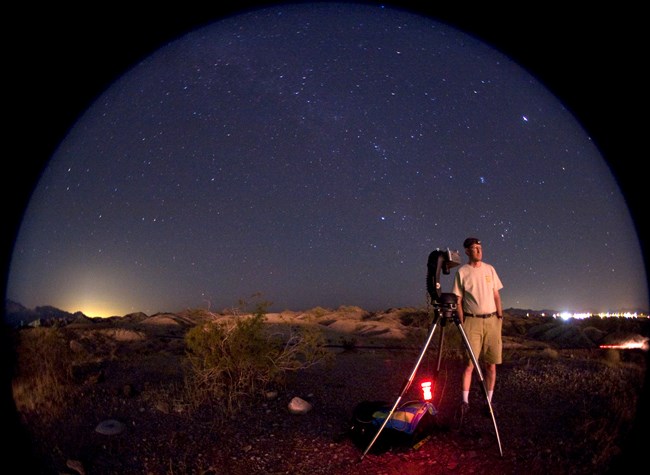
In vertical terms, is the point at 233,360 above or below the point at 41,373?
above

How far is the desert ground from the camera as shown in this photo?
4559mm

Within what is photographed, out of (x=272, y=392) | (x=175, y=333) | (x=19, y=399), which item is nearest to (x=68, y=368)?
(x=19, y=399)

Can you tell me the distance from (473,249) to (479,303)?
707 millimetres

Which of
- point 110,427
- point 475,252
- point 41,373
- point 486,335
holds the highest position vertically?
point 475,252

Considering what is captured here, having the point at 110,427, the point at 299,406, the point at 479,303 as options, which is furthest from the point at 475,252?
the point at 110,427

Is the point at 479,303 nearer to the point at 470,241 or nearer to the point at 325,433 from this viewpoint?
the point at 470,241

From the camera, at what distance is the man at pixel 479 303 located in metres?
5.79

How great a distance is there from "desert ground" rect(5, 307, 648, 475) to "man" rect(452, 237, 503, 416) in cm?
36

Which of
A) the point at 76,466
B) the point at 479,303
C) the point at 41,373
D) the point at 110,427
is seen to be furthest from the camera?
the point at 41,373

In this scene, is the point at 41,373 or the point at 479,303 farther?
the point at 41,373

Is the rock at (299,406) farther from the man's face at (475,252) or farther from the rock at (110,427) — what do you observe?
the man's face at (475,252)

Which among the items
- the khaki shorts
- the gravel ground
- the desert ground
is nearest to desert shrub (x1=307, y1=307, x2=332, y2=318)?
the desert ground

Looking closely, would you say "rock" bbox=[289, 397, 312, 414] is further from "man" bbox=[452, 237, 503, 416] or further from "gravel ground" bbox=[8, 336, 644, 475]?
"man" bbox=[452, 237, 503, 416]

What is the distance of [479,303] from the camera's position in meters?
5.78
